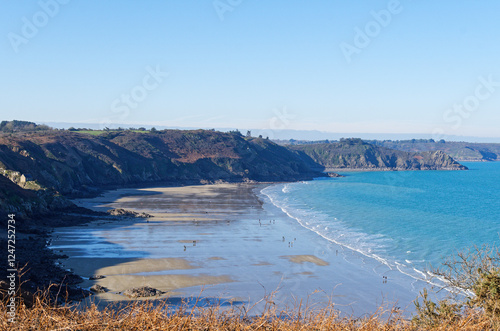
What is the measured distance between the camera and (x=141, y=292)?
23531 mm

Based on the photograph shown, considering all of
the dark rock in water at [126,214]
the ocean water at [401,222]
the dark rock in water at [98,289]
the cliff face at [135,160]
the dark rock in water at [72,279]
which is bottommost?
the ocean water at [401,222]

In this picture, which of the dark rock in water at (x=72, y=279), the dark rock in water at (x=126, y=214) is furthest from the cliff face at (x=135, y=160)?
the dark rock in water at (x=72, y=279)

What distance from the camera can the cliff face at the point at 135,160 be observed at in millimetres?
72125

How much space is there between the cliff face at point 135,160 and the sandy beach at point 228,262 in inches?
799

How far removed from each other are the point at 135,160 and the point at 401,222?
72260 millimetres

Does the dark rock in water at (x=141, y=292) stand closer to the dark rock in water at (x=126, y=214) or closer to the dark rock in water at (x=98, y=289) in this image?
the dark rock in water at (x=98, y=289)

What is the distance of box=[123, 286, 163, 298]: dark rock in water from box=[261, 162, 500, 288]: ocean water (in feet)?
55.0

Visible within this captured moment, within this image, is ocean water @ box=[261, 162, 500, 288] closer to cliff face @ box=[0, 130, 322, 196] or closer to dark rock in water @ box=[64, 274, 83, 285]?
dark rock in water @ box=[64, 274, 83, 285]

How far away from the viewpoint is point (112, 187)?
299 ft

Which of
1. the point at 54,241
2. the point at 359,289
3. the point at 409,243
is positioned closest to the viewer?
the point at 359,289

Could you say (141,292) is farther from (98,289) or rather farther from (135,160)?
(135,160)

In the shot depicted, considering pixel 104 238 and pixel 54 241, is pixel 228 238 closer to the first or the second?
pixel 104 238

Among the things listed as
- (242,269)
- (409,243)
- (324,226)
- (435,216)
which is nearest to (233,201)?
(324,226)

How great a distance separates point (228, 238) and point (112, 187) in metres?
56.1
